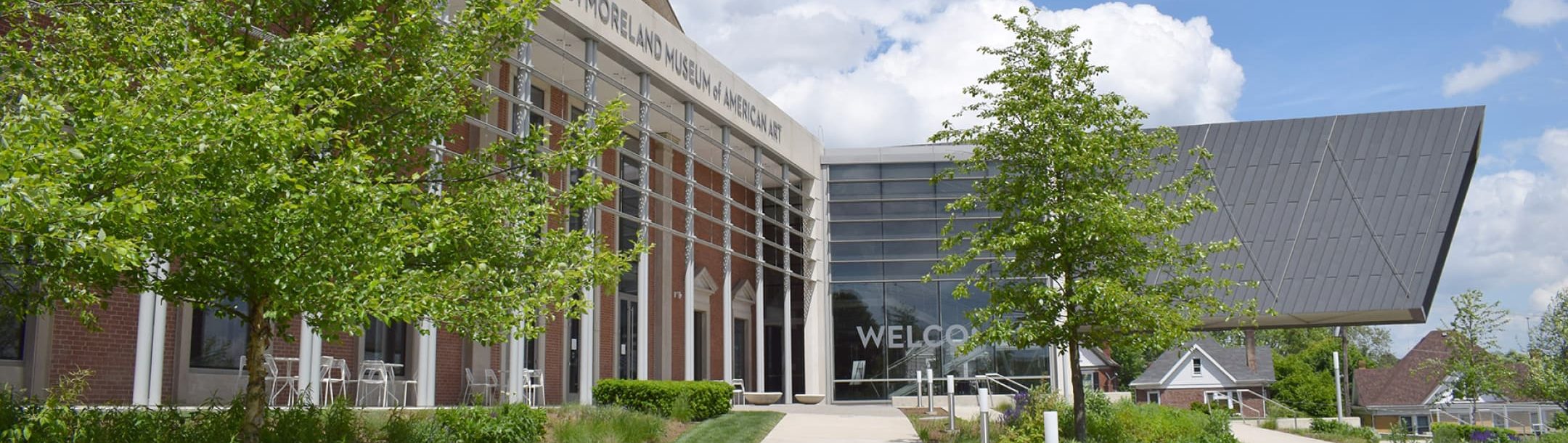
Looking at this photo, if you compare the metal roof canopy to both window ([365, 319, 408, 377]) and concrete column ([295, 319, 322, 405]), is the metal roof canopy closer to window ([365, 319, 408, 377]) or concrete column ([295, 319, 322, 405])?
window ([365, 319, 408, 377])

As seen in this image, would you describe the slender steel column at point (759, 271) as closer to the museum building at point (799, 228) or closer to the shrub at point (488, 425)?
the museum building at point (799, 228)

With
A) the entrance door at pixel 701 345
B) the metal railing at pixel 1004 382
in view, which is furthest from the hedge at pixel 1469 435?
the entrance door at pixel 701 345

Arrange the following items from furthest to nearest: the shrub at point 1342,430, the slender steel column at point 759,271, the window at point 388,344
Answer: the slender steel column at point 759,271
the shrub at point 1342,430
the window at point 388,344

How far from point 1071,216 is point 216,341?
38.5 feet

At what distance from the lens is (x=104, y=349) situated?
47.9 feet

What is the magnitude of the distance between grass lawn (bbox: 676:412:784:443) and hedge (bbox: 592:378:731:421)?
25 cm

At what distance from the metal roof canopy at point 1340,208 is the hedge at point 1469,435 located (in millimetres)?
5899

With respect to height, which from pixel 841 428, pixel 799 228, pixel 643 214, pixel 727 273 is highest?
pixel 799 228

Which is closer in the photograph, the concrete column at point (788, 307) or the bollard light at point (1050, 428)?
the bollard light at point (1050, 428)

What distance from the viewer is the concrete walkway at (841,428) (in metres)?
17.5

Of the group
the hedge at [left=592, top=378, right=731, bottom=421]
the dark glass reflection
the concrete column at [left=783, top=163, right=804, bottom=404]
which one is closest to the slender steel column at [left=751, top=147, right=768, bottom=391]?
the concrete column at [left=783, top=163, right=804, bottom=404]

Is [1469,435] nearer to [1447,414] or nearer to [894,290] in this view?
[894,290]

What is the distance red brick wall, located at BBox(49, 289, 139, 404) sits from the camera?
1403 centimetres

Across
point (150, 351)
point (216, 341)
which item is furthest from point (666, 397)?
point (150, 351)
